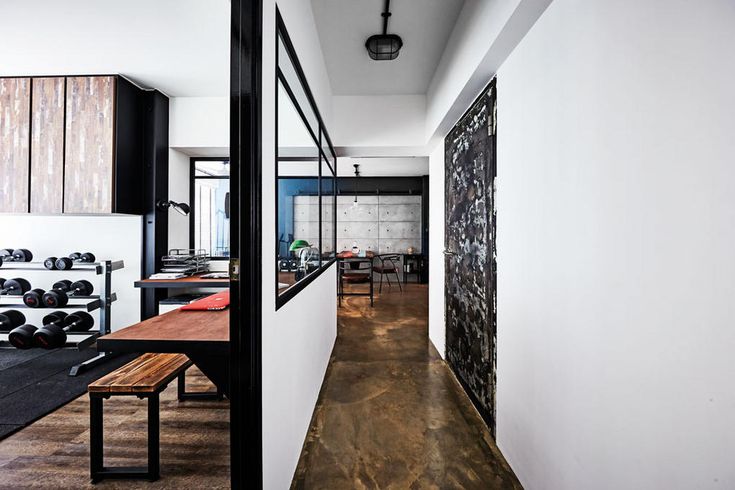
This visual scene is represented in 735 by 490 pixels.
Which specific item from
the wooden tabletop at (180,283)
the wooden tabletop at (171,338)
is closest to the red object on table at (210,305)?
the wooden tabletop at (171,338)

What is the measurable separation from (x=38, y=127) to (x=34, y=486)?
3.37 m

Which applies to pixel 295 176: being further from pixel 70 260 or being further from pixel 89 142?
pixel 70 260

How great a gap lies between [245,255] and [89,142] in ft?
11.2

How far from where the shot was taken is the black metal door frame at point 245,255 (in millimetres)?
1145

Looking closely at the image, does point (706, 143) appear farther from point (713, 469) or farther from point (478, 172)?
point (478, 172)

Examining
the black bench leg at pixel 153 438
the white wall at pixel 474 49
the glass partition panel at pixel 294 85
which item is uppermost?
the white wall at pixel 474 49

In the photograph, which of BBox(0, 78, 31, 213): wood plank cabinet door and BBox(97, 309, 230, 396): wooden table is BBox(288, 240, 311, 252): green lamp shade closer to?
BBox(97, 309, 230, 396): wooden table

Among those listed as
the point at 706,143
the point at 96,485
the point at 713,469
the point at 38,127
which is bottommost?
the point at 96,485

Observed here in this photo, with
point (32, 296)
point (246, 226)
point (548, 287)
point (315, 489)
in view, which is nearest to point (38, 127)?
point (32, 296)

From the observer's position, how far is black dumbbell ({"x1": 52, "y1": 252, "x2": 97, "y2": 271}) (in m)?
3.25

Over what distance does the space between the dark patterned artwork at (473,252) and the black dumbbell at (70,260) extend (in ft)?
12.4

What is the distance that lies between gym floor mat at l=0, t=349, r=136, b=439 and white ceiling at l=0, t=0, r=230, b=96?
2.87 meters

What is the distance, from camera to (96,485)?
167cm

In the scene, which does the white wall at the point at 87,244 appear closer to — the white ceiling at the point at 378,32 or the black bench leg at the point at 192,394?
the black bench leg at the point at 192,394
